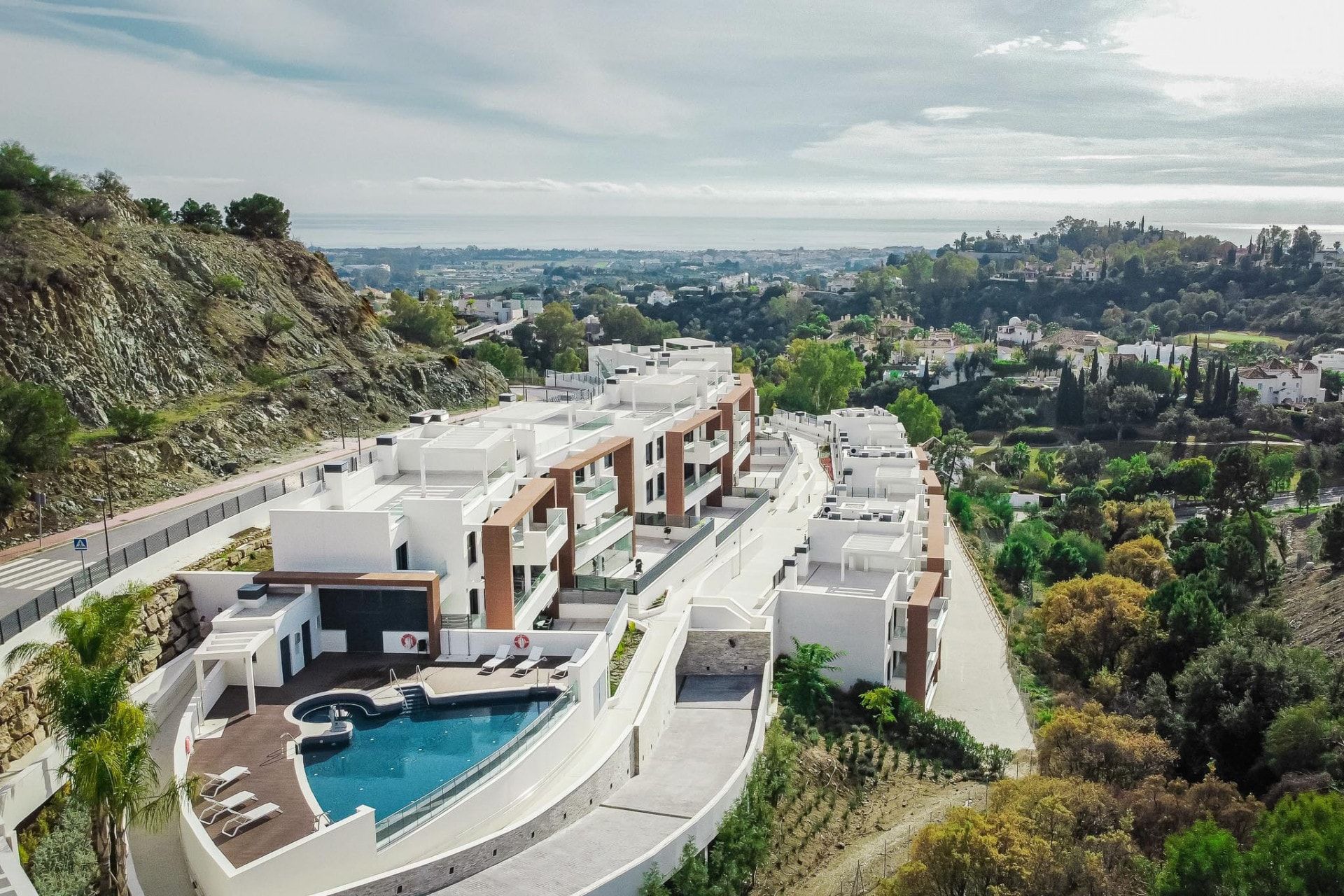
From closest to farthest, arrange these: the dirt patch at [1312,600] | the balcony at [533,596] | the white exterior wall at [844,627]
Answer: the balcony at [533,596] → the white exterior wall at [844,627] → the dirt patch at [1312,600]

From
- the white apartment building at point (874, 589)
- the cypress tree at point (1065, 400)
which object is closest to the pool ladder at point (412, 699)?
the white apartment building at point (874, 589)

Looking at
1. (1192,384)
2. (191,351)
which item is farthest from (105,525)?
(1192,384)

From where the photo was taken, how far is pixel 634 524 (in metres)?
33.5

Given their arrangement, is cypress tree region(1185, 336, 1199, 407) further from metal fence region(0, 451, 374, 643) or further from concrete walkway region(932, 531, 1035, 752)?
metal fence region(0, 451, 374, 643)

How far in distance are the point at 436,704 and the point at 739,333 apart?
143086 mm

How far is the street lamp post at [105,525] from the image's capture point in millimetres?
25469

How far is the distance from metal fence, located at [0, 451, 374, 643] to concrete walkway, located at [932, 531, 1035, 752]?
19.2 m

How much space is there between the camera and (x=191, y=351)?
45.8 metres

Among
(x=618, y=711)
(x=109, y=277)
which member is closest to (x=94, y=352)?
(x=109, y=277)

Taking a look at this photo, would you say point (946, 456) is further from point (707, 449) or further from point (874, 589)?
point (874, 589)

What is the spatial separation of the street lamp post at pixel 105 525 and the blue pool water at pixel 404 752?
9.06 meters

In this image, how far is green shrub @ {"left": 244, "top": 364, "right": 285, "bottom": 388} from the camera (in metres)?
45.9

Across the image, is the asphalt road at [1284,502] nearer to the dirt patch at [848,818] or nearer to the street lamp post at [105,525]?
the dirt patch at [848,818]

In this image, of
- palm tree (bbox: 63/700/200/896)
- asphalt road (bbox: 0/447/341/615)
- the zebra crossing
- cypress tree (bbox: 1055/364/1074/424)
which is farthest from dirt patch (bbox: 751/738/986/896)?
cypress tree (bbox: 1055/364/1074/424)
